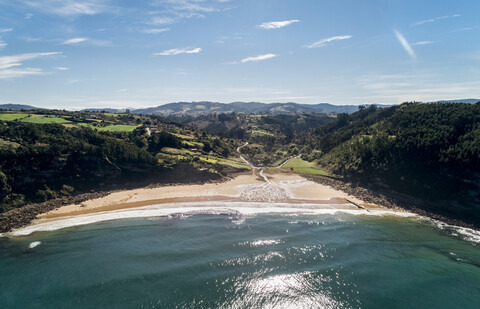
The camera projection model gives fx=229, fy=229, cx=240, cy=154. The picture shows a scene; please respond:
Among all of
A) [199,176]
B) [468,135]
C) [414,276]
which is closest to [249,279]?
[414,276]

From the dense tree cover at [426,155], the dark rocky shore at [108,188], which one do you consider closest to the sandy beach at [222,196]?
the dark rocky shore at [108,188]

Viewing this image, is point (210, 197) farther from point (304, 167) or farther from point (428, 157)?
point (428, 157)

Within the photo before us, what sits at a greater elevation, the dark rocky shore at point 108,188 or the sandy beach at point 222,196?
the dark rocky shore at point 108,188

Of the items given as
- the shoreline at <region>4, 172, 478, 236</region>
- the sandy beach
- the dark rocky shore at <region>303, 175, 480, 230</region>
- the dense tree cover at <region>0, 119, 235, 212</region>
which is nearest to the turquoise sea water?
the shoreline at <region>4, 172, 478, 236</region>

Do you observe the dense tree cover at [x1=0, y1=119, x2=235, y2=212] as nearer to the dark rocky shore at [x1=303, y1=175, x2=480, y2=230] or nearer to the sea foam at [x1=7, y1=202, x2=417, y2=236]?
the sea foam at [x1=7, y1=202, x2=417, y2=236]

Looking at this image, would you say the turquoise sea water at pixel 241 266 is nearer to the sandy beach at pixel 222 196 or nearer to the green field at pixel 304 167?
the sandy beach at pixel 222 196

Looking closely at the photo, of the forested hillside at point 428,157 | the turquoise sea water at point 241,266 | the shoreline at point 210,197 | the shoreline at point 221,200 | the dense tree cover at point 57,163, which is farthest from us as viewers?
the dense tree cover at point 57,163
